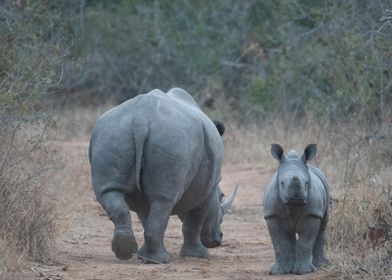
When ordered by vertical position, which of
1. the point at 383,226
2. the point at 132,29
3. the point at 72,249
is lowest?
the point at 72,249

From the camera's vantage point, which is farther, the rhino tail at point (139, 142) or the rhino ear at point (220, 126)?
the rhino ear at point (220, 126)

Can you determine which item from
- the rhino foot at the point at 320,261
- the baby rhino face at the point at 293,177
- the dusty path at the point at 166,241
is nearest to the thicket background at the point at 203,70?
the dusty path at the point at 166,241

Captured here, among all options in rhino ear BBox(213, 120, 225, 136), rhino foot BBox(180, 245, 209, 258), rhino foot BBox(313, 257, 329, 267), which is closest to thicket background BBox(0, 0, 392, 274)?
rhino foot BBox(313, 257, 329, 267)

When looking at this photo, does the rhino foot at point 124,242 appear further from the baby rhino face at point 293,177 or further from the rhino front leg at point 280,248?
the baby rhino face at point 293,177

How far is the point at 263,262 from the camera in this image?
32.3ft

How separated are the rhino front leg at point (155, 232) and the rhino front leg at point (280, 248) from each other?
3.46 ft

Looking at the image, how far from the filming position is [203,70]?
25.8 m

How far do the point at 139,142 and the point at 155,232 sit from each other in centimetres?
78

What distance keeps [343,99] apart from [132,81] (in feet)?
38.4

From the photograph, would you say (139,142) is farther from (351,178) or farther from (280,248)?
(351,178)

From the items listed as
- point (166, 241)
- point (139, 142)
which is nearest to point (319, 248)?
point (139, 142)

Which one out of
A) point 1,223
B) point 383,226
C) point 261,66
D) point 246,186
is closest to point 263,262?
point 383,226

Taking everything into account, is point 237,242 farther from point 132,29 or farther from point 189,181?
point 132,29

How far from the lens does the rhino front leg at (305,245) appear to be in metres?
8.66
